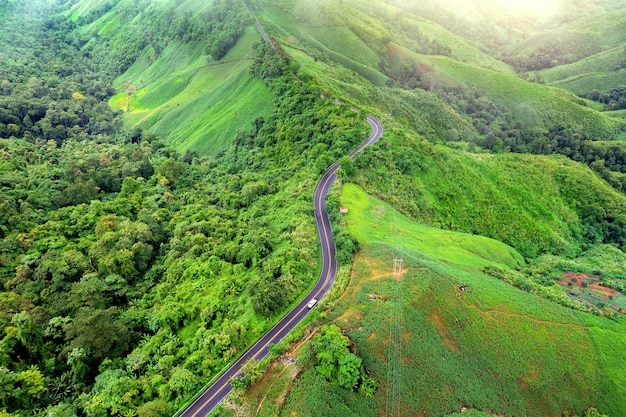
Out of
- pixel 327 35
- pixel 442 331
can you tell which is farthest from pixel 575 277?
pixel 327 35

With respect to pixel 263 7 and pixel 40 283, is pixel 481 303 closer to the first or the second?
pixel 40 283

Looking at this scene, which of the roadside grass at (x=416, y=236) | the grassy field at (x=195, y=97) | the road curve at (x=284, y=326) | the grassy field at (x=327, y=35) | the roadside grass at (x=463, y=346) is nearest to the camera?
the roadside grass at (x=463, y=346)

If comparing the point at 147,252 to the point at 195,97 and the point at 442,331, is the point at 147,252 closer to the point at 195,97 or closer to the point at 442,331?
the point at 442,331

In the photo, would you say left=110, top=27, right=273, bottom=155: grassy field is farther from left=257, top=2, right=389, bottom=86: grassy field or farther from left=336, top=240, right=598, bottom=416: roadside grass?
left=336, top=240, right=598, bottom=416: roadside grass

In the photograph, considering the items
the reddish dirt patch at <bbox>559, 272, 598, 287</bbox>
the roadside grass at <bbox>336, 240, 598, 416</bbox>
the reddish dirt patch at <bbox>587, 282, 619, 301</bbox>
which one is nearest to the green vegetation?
the roadside grass at <bbox>336, 240, 598, 416</bbox>

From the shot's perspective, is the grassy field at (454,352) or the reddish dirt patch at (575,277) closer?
the grassy field at (454,352)

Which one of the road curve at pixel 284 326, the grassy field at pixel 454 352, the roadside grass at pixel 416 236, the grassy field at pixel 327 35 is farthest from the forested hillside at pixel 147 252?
the grassy field at pixel 327 35

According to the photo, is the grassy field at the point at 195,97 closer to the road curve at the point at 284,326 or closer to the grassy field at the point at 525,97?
the road curve at the point at 284,326
